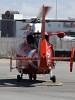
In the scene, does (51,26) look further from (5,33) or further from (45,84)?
(45,84)

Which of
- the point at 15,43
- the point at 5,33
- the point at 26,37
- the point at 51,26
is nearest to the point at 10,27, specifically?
the point at 5,33

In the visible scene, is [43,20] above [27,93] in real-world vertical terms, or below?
above

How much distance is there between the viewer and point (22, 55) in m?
23.0

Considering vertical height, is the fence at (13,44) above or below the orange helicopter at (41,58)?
below

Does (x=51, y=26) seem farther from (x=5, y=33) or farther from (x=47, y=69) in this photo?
(x=47, y=69)

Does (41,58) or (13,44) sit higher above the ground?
(41,58)

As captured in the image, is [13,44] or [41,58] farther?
[13,44]

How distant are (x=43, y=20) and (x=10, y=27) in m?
78.2

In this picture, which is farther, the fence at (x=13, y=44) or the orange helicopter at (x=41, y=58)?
the fence at (x=13, y=44)

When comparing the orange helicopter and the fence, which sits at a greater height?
the orange helicopter

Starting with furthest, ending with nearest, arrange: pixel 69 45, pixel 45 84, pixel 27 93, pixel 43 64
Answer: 1. pixel 69 45
2. pixel 45 84
3. pixel 43 64
4. pixel 27 93

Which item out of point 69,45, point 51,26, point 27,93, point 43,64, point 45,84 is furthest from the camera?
point 51,26

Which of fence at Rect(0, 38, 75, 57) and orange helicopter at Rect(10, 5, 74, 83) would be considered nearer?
orange helicopter at Rect(10, 5, 74, 83)

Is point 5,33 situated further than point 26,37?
Yes
